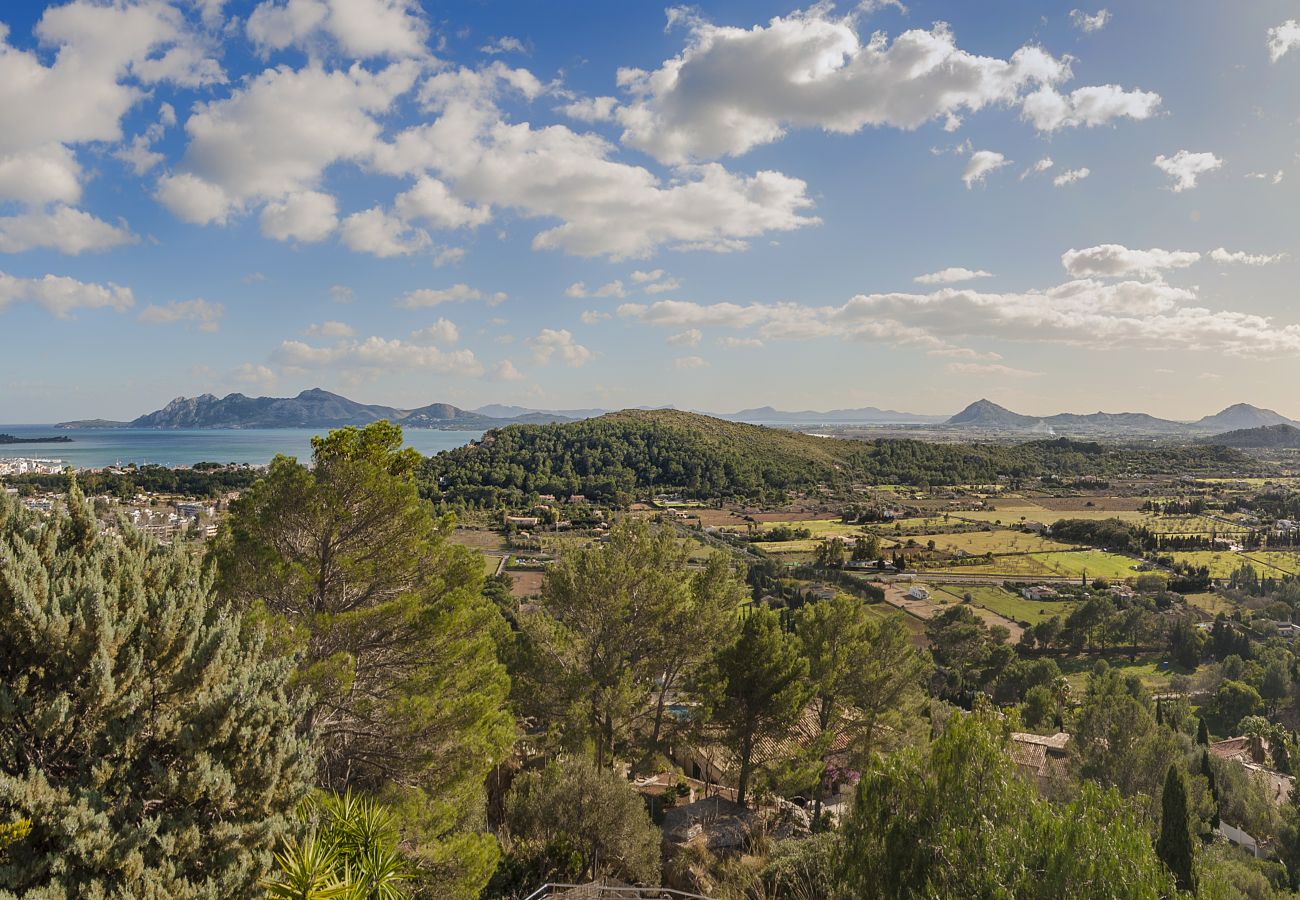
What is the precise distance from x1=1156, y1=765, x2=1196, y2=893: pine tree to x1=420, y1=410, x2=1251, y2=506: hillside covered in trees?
68.0 meters

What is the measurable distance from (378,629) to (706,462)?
92.2 m

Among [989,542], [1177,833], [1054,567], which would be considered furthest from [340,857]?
[989,542]

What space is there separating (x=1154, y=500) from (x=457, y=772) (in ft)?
363

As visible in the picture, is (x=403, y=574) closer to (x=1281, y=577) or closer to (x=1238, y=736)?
(x=1238, y=736)

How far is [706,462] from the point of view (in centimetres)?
10006

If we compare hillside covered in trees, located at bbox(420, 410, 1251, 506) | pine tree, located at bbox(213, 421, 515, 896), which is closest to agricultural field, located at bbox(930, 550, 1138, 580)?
hillside covered in trees, located at bbox(420, 410, 1251, 506)

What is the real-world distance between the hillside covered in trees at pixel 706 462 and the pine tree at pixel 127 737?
6862 centimetres

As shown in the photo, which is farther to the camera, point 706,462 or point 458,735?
point 706,462

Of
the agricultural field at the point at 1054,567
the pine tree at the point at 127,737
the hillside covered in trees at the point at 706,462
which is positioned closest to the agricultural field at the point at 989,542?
the agricultural field at the point at 1054,567

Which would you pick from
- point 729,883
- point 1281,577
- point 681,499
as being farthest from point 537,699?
point 681,499

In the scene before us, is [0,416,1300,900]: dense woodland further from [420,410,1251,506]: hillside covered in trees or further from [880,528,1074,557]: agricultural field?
[420,410,1251,506]: hillside covered in trees

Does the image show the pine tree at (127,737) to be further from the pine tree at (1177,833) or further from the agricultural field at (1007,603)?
the agricultural field at (1007,603)

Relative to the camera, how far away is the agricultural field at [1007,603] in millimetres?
43281

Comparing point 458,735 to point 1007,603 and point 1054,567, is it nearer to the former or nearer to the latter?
point 1007,603
